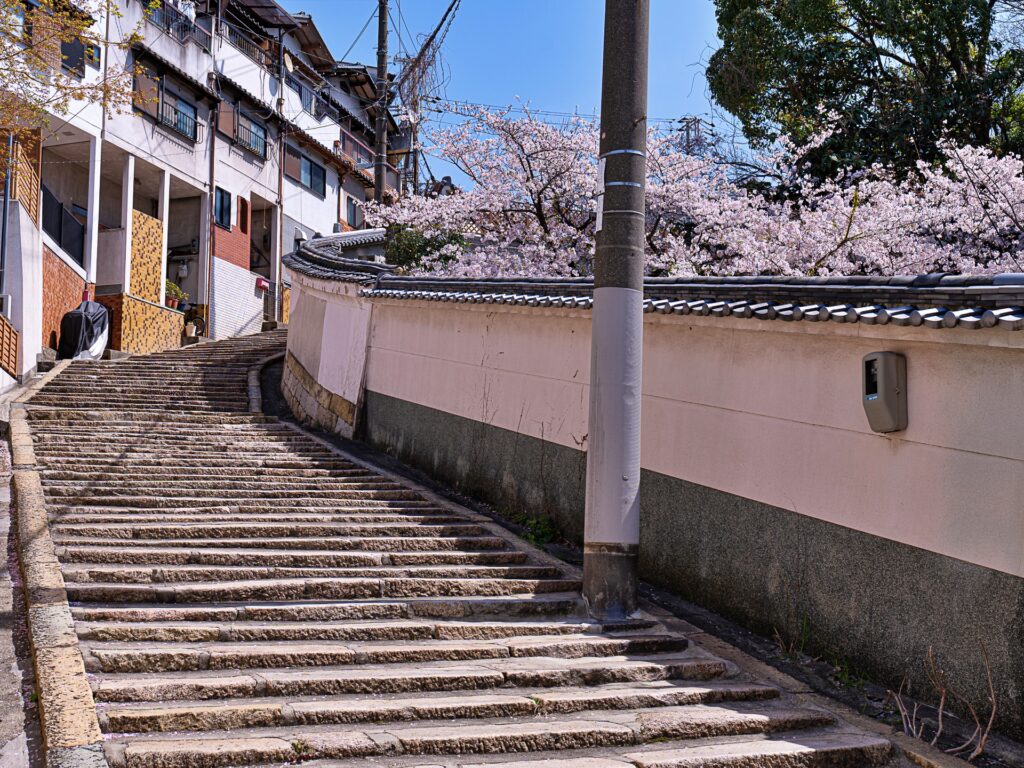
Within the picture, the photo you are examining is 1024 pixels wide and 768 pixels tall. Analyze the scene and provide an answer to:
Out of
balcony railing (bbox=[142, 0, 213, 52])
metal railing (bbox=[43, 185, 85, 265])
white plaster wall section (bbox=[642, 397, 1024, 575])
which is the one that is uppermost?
balcony railing (bbox=[142, 0, 213, 52])

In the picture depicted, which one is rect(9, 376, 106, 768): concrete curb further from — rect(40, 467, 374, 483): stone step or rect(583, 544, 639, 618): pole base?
rect(583, 544, 639, 618): pole base

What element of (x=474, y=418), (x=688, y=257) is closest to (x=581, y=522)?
(x=474, y=418)

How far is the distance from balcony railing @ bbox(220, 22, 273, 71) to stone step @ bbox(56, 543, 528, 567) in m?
26.3

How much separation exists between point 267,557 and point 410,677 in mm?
2507

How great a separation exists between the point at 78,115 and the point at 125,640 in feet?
63.7

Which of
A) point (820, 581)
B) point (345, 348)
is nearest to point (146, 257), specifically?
point (345, 348)

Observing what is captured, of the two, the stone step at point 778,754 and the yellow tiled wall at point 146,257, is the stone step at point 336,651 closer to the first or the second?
the stone step at point 778,754

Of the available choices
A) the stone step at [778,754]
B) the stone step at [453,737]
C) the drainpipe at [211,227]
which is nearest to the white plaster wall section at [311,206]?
the drainpipe at [211,227]

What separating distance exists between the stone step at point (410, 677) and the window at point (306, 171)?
103 ft

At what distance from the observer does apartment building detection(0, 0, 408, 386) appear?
2045cm

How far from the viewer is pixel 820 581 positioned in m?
7.01

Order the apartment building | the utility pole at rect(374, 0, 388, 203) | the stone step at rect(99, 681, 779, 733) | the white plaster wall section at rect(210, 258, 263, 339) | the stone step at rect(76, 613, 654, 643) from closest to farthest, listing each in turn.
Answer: the stone step at rect(99, 681, 779, 733)
the stone step at rect(76, 613, 654, 643)
the apartment building
the utility pole at rect(374, 0, 388, 203)
the white plaster wall section at rect(210, 258, 263, 339)

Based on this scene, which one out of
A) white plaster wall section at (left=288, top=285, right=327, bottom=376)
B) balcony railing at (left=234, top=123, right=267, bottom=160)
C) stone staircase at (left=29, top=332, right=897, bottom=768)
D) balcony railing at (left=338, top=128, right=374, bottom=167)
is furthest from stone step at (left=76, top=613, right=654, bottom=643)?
balcony railing at (left=338, top=128, right=374, bottom=167)

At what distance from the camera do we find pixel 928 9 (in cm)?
1873
